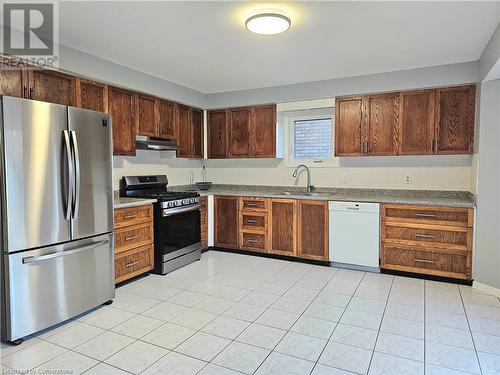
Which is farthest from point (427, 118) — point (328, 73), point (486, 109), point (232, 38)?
point (232, 38)

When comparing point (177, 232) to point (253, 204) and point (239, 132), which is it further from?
point (239, 132)

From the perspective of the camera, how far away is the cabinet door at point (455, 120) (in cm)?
371

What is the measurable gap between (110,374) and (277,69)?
335cm

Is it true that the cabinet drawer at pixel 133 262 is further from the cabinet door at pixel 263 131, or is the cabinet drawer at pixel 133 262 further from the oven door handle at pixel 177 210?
the cabinet door at pixel 263 131

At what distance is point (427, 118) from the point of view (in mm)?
3896

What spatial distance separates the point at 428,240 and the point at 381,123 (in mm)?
1496

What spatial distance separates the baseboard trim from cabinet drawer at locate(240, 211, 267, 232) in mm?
2464

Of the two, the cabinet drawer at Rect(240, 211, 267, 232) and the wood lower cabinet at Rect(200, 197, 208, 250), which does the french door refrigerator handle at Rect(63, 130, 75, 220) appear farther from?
the cabinet drawer at Rect(240, 211, 267, 232)

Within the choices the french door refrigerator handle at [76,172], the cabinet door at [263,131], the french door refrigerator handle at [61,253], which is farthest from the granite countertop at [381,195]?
the french door refrigerator handle at [76,172]

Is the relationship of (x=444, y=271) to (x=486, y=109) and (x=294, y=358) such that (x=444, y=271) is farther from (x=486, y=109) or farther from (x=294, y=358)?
(x=294, y=358)

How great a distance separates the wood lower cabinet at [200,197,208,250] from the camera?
4.75 meters

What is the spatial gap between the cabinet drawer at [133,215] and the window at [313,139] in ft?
7.70

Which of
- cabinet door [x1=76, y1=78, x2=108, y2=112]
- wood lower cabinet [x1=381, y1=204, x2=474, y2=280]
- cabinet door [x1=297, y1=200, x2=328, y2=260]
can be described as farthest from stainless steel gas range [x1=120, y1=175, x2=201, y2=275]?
wood lower cabinet [x1=381, y1=204, x2=474, y2=280]

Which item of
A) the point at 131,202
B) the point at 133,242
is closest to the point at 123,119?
the point at 131,202
